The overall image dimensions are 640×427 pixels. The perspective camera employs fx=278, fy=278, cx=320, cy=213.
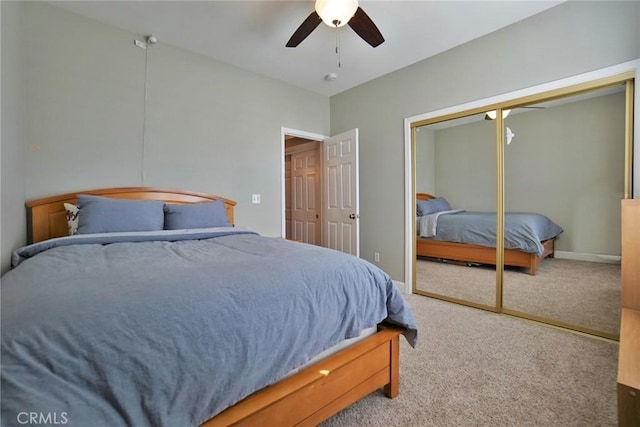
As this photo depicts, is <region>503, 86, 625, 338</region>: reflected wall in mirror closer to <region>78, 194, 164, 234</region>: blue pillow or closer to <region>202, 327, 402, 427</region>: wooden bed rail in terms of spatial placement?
<region>202, 327, 402, 427</region>: wooden bed rail

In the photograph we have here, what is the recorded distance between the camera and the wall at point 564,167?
7.23ft

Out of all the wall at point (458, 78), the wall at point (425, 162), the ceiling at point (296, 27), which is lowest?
the wall at point (425, 162)

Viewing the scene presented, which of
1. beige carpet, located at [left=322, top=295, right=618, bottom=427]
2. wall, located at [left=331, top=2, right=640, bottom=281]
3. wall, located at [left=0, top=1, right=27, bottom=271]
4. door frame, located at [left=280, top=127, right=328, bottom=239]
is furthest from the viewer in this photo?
door frame, located at [left=280, top=127, right=328, bottom=239]

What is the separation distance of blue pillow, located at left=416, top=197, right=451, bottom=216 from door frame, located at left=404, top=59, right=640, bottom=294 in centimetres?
9

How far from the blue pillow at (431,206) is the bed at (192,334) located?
6.54 feet

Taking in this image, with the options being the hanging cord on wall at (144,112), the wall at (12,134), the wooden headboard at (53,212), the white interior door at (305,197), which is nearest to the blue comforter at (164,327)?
the wall at (12,134)

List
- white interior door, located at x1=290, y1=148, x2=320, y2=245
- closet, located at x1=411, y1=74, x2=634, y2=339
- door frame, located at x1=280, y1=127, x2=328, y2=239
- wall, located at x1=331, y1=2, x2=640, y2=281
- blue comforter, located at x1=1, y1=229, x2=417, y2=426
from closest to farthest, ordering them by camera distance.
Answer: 1. blue comforter, located at x1=1, y1=229, x2=417, y2=426
2. wall, located at x1=331, y1=2, x2=640, y2=281
3. closet, located at x1=411, y1=74, x2=634, y2=339
4. door frame, located at x1=280, y1=127, x2=328, y2=239
5. white interior door, located at x1=290, y1=148, x2=320, y2=245

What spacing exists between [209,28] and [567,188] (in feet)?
11.6

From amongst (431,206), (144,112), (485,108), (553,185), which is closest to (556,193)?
(553,185)

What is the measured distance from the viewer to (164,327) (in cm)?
82

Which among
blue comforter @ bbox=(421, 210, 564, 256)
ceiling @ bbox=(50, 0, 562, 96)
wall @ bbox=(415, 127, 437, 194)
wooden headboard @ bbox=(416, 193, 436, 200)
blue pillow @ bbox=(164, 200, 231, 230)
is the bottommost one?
blue comforter @ bbox=(421, 210, 564, 256)

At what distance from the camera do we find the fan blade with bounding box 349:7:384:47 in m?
1.98

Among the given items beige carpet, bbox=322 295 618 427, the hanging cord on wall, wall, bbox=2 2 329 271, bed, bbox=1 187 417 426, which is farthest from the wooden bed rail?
the hanging cord on wall

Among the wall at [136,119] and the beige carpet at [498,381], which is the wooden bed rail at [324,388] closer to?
the beige carpet at [498,381]
